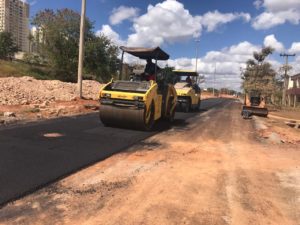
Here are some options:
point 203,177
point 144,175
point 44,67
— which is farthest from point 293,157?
point 44,67

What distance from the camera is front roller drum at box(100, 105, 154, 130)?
34.5ft

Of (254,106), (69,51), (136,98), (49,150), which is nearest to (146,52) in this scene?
(136,98)

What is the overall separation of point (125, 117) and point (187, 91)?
987 centimetres

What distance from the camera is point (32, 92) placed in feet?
Result: 69.5

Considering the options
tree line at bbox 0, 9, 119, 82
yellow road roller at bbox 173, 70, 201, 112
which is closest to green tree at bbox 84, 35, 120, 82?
tree line at bbox 0, 9, 119, 82

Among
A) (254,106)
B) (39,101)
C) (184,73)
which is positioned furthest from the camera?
(254,106)

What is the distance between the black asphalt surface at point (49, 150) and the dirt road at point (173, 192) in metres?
0.30

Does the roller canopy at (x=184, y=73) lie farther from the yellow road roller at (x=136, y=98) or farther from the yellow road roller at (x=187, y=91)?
the yellow road roller at (x=136, y=98)

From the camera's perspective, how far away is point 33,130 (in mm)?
9609

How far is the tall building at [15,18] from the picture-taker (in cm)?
7344

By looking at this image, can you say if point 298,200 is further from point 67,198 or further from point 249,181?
point 67,198

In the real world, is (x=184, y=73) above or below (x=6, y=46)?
below

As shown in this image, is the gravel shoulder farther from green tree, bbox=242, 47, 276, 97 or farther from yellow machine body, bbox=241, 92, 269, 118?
green tree, bbox=242, 47, 276, 97

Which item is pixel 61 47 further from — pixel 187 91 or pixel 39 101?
pixel 187 91
